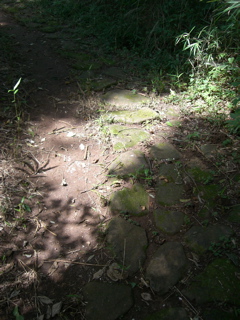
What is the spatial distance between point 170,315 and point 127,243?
53cm

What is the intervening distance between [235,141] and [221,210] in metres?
0.92

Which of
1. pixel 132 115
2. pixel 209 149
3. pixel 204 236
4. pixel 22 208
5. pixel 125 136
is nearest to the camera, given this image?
pixel 204 236

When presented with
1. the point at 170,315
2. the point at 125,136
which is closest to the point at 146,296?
the point at 170,315

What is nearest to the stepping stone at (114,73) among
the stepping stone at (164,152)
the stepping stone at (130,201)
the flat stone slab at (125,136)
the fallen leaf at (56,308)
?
the flat stone slab at (125,136)

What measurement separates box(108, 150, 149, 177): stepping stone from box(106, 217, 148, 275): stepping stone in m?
0.50

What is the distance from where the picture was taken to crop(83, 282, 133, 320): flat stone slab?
4.97 ft

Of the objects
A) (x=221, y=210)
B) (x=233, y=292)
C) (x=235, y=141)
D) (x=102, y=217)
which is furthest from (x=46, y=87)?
A: (x=233, y=292)

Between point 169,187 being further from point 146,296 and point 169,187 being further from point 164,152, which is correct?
point 146,296

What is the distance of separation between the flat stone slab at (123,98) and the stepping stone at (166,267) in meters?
2.03

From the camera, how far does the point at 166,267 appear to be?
5.64 ft

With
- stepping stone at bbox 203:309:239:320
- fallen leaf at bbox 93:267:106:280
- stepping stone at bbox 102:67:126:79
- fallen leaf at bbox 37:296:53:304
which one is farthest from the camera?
stepping stone at bbox 102:67:126:79

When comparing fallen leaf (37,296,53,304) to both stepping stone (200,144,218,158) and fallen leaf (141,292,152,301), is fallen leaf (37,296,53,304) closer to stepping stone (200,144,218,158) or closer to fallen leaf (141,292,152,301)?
fallen leaf (141,292,152,301)

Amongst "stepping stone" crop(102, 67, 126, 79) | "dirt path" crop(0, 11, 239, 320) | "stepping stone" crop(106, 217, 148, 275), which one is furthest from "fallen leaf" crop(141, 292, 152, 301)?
"stepping stone" crop(102, 67, 126, 79)

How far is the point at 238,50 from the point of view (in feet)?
11.1
